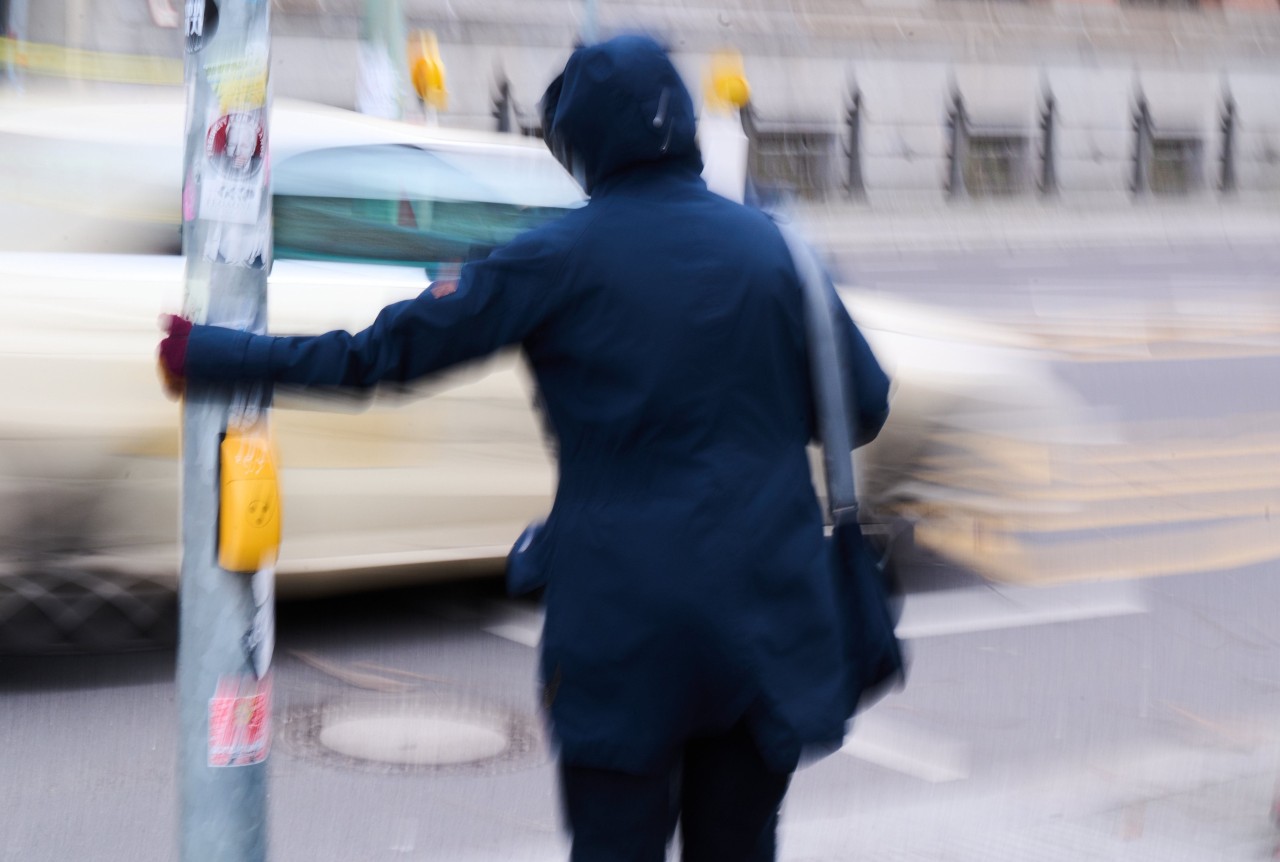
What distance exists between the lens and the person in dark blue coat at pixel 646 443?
2.46m

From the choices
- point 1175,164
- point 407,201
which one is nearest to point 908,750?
point 407,201

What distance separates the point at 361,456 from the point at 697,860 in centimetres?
306

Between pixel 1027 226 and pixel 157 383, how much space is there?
22182 millimetres

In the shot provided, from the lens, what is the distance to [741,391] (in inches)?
98.5

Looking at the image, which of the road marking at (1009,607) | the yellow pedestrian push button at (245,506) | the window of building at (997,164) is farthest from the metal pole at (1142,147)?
the yellow pedestrian push button at (245,506)

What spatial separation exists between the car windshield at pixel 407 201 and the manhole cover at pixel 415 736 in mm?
1485

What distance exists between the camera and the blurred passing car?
512 cm

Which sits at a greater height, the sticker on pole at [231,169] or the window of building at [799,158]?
the sticker on pole at [231,169]

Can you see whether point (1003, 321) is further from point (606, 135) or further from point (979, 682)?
point (606, 135)

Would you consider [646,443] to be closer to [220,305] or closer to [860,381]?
[860,381]

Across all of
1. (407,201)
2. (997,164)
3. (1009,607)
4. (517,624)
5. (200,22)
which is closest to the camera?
(200,22)

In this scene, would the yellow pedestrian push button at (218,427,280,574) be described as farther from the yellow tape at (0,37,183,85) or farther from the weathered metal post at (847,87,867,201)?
the weathered metal post at (847,87,867,201)

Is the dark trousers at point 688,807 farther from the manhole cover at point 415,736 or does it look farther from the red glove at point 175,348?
the manhole cover at point 415,736

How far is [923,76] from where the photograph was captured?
28.3m
